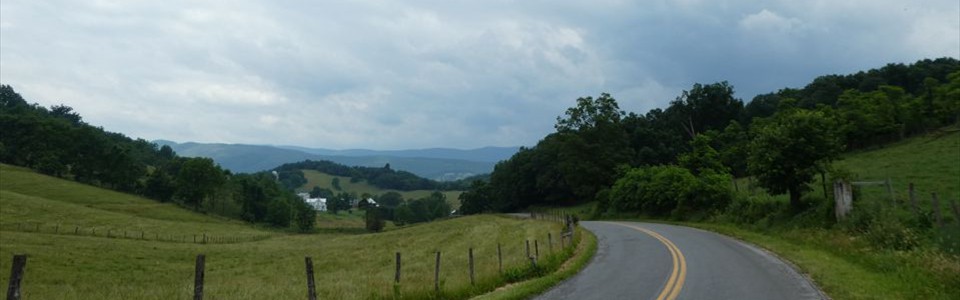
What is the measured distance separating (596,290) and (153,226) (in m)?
72.8

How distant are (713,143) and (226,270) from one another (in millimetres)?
85903

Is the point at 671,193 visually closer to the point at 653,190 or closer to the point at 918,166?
the point at 653,190

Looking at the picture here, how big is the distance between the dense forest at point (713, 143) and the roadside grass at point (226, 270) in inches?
567

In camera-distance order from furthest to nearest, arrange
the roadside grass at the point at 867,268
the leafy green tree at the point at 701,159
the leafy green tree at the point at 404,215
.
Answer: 1. the leafy green tree at the point at 404,215
2. the leafy green tree at the point at 701,159
3. the roadside grass at the point at 867,268

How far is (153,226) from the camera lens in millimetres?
72625

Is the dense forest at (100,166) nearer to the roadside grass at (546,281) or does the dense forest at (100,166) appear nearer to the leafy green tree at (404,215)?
the leafy green tree at (404,215)

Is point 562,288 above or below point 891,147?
below

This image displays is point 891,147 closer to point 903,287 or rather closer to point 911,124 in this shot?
point 911,124

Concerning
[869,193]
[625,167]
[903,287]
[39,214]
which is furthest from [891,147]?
[39,214]

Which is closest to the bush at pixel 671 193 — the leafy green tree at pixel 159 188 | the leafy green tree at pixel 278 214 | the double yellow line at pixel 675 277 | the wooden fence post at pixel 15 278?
the double yellow line at pixel 675 277

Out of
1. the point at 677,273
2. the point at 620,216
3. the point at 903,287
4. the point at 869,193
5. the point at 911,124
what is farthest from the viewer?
the point at 911,124

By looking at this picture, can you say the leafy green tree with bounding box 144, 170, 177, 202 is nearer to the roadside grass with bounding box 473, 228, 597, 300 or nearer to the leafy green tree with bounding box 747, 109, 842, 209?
the roadside grass with bounding box 473, 228, 597, 300

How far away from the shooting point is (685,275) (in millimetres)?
16078

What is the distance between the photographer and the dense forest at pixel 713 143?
103ft
